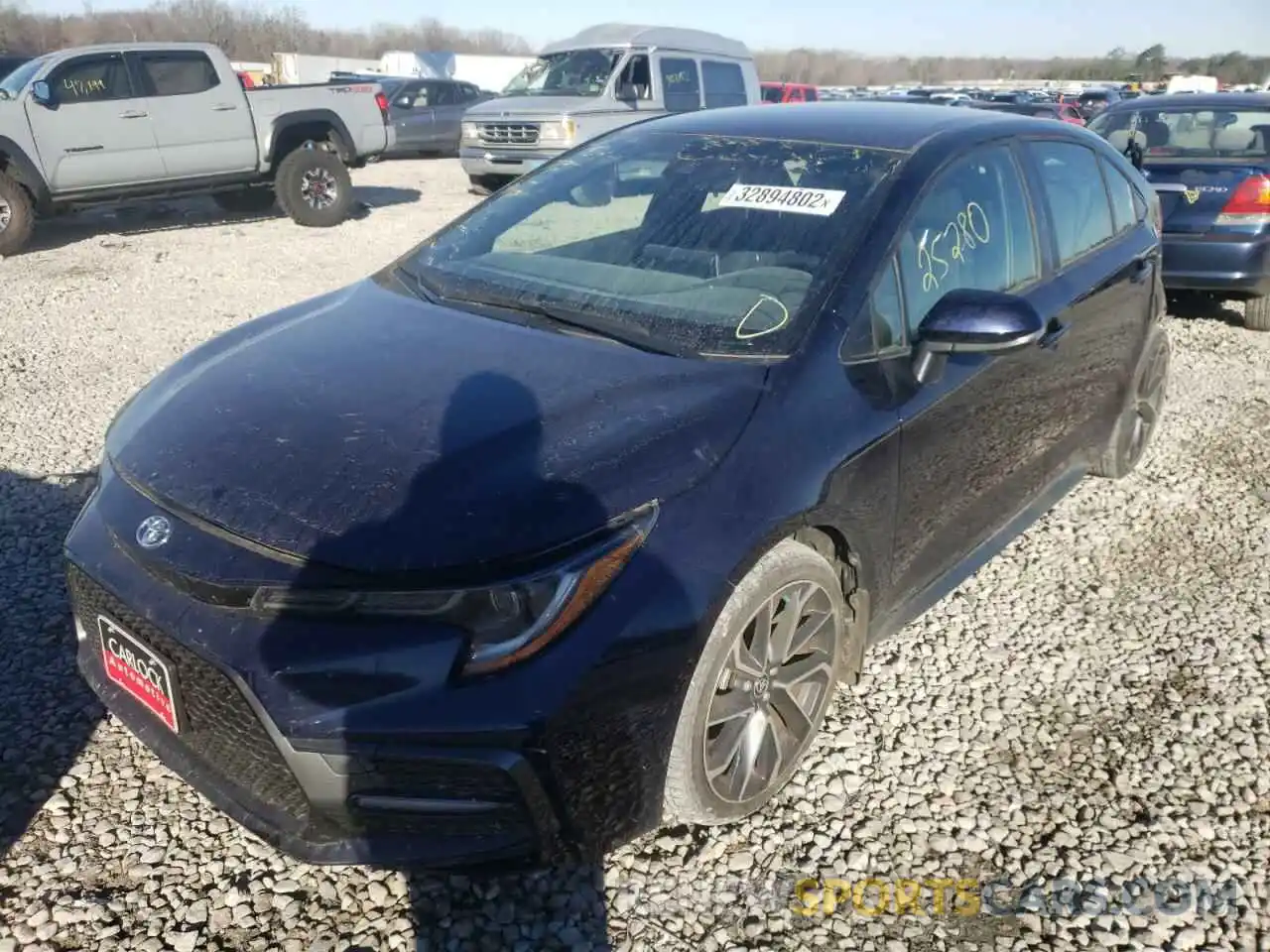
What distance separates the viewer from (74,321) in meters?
7.27

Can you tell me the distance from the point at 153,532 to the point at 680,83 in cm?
1221

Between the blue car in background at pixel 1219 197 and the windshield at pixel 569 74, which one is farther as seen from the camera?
the windshield at pixel 569 74

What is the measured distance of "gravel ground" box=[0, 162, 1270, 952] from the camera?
225 centimetres

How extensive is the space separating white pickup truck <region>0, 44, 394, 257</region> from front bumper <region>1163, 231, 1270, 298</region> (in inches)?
341

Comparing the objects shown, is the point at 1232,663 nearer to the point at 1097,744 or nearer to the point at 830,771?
the point at 1097,744

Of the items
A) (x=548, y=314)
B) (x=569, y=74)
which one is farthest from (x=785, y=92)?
(x=548, y=314)

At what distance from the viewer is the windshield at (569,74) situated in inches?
497

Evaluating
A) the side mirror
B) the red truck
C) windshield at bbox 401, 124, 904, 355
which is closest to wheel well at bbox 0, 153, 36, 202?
windshield at bbox 401, 124, 904, 355

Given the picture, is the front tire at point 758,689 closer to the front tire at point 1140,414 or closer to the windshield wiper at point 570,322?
the windshield wiper at point 570,322

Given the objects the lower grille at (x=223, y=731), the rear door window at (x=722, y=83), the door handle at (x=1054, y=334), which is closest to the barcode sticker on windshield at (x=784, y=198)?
the door handle at (x=1054, y=334)

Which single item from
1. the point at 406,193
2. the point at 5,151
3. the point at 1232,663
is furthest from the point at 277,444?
the point at 406,193

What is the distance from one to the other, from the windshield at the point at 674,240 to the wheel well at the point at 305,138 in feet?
28.0

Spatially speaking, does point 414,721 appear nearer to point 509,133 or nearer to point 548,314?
point 548,314

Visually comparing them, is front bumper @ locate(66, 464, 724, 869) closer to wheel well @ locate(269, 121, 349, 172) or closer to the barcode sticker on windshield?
the barcode sticker on windshield
